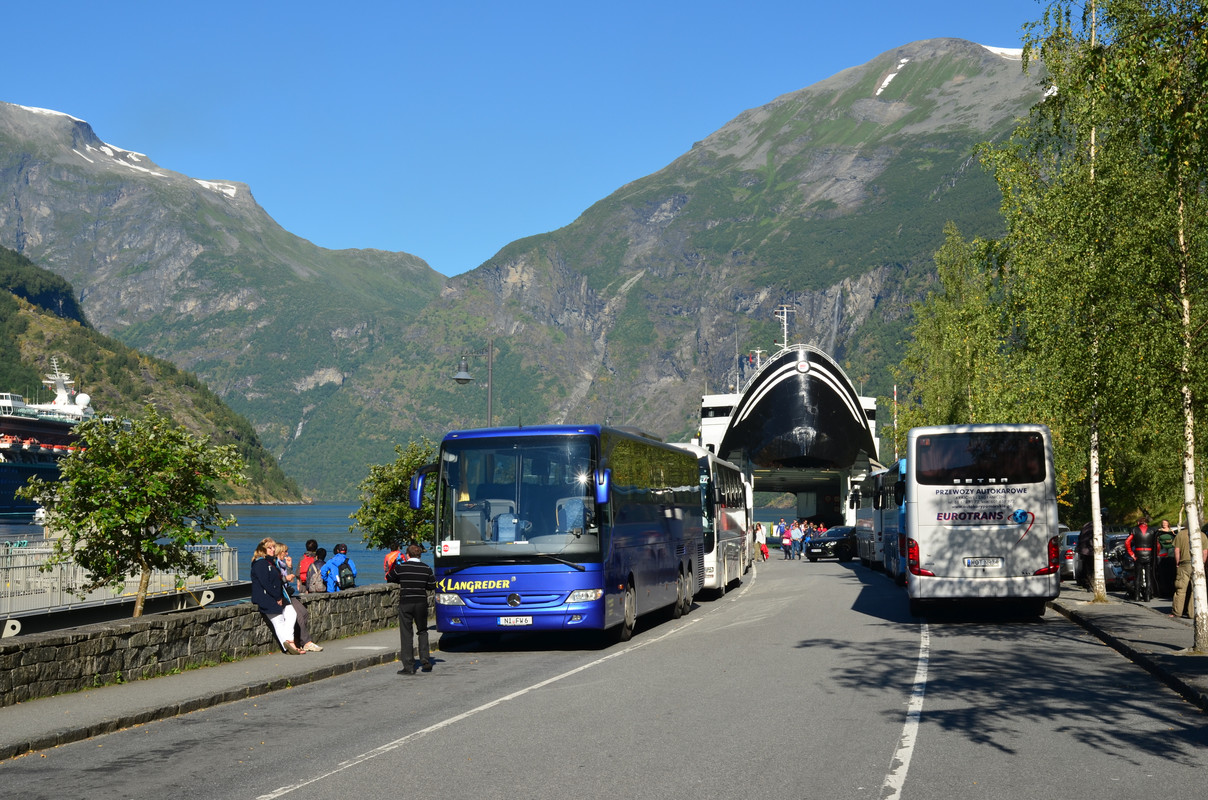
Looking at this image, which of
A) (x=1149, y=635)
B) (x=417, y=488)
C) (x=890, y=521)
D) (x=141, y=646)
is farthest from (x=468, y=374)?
(x=1149, y=635)

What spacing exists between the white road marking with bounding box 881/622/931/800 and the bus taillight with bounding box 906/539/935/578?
5.00 metres

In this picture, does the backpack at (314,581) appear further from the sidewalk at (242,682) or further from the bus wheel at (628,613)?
the bus wheel at (628,613)

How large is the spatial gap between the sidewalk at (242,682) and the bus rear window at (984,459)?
2.62m

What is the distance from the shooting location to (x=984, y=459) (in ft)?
65.5

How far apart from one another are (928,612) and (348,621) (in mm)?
10707

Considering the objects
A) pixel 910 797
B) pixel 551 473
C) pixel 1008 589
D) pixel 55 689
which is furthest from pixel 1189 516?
pixel 55 689

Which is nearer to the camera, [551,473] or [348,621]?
[551,473]

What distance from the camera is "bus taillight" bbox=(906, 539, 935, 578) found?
1976 centimetres

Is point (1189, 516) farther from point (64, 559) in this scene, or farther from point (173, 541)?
point (64, 559)

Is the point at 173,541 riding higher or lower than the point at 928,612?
higher

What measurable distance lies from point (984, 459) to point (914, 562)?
2.06 metres

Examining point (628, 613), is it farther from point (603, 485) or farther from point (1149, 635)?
point (1149, 635)

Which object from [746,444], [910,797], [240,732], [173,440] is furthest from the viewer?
[746,444]

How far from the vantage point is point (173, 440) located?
16953 mm
